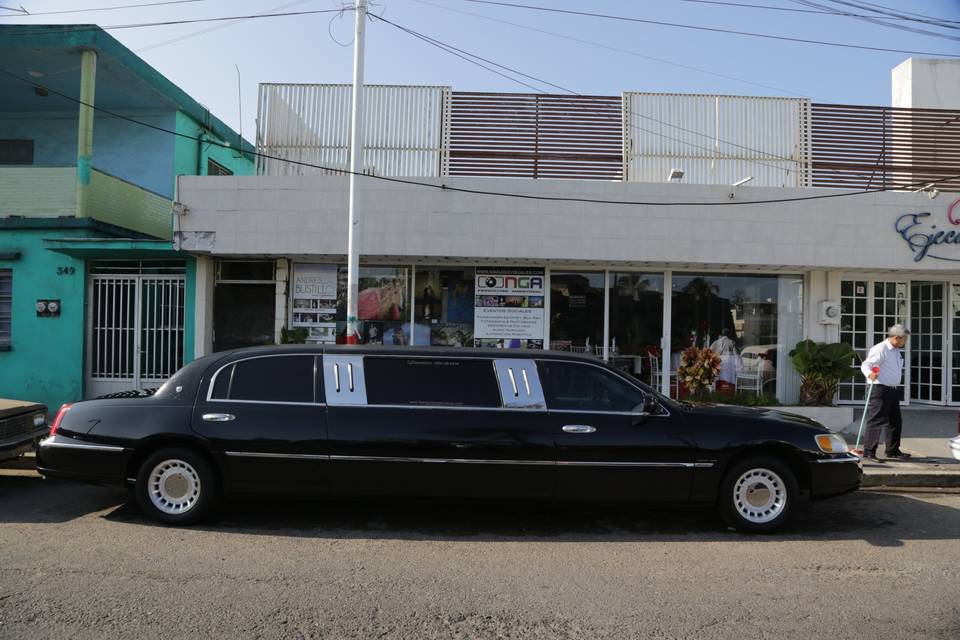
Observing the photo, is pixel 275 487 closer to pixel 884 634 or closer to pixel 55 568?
pixel 55 568

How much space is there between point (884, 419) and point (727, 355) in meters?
3.82

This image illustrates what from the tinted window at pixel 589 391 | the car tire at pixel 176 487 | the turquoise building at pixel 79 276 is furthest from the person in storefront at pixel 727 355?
the turquoise building at pixel 79 276

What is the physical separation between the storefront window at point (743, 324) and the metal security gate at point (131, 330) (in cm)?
905

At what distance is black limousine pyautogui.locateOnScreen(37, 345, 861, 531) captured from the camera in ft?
18.0

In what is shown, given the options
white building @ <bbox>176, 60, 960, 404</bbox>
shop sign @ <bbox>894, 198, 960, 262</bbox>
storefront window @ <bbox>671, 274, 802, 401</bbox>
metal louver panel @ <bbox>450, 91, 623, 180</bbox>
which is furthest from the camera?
storefront window @ <bbox>671, 274, 802, 401</bbox>

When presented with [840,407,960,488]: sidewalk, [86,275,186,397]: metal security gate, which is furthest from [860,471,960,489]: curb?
[86,275,186,397]: metal security gate

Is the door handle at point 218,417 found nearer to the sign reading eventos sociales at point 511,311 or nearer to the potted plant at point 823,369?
the sign reading eventos sociales at point 511,311

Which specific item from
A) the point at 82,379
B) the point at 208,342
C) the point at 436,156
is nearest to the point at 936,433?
the point at 436,156

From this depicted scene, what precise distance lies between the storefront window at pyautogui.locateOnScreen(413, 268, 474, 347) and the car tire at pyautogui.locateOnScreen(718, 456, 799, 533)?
21.6 ft

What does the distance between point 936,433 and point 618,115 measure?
728cm

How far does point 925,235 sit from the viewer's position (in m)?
11.1

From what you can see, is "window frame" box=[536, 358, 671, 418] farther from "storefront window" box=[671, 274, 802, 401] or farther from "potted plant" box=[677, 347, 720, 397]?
"storefront window" box=[671, 274, 802, 401]

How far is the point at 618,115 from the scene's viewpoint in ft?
39.2

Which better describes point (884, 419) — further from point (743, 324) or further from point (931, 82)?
point (931, 82)
